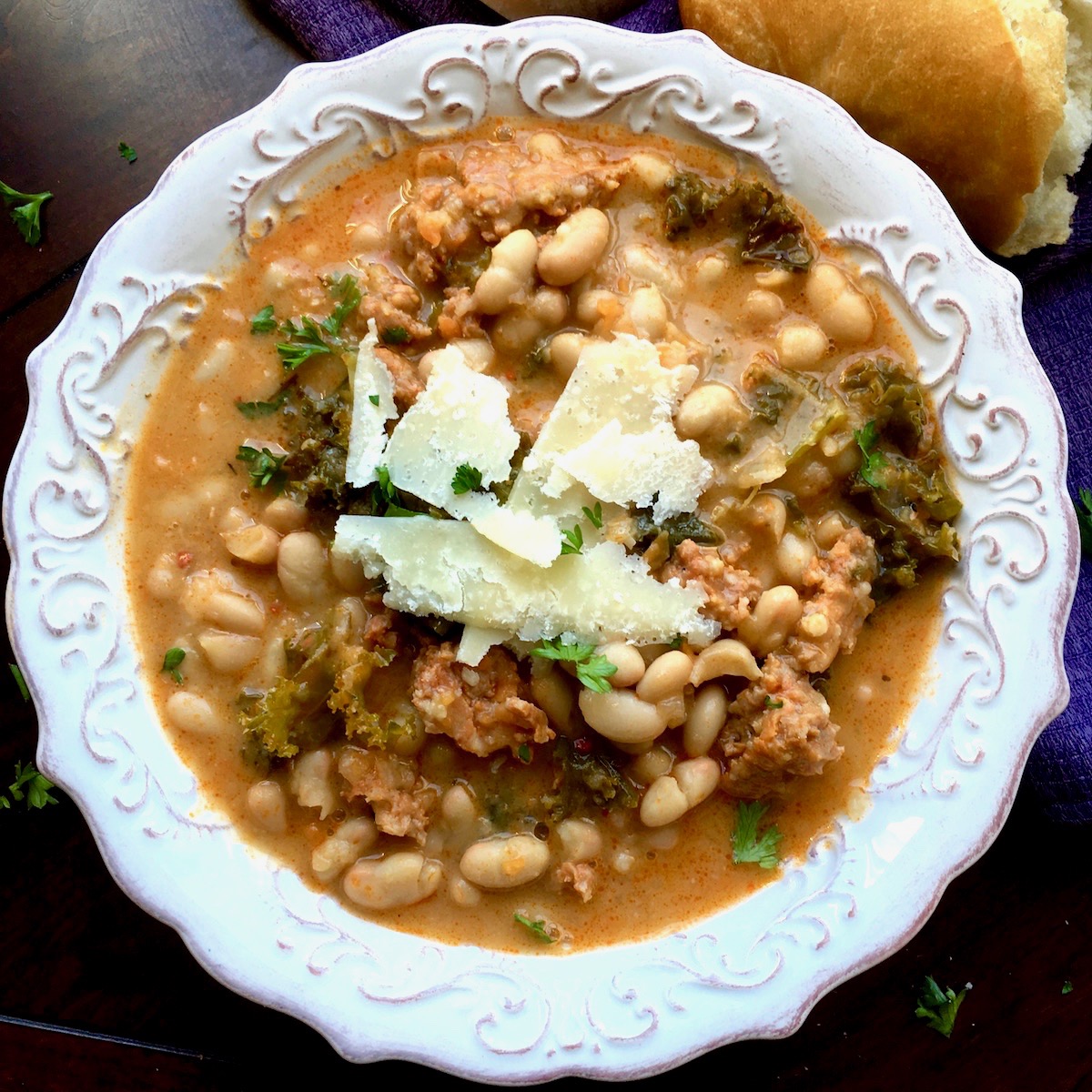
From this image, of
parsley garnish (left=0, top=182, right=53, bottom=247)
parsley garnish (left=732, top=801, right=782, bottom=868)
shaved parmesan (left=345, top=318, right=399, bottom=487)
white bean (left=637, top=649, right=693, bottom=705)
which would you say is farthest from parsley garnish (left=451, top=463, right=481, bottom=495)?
parsley garnish (left=0, top=182, right=53, bottom=247)

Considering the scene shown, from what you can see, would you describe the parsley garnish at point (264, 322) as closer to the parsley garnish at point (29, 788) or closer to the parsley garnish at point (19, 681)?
the parsley garnish at point (19, 681)

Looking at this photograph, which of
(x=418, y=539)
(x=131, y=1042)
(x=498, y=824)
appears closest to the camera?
(x=418, y=539)

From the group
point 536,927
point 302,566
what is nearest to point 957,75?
point 302,566

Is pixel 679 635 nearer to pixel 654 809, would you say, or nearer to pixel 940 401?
pixel 654 809

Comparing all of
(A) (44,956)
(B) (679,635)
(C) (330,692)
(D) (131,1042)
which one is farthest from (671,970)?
(A) (44,956)

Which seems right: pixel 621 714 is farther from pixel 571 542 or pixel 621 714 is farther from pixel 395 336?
pixel 395 336

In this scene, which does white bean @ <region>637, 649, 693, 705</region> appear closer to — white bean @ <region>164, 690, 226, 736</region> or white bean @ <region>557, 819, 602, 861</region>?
white bean @ <region>557, 819, 602, 861</region>

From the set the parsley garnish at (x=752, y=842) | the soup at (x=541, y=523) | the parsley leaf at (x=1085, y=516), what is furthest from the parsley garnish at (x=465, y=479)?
the parsley leaf at (x=1085, y=516)
